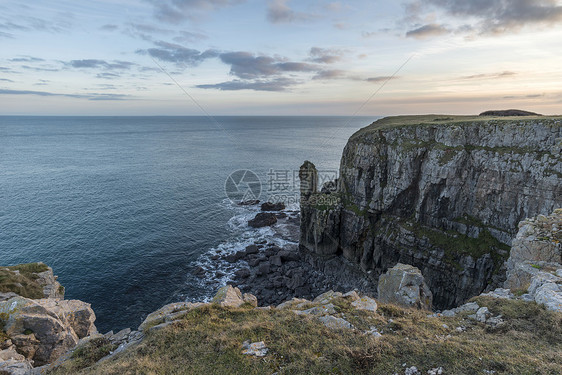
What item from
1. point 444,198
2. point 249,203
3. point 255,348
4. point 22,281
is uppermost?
point 444,198

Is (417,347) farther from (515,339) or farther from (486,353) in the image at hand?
→ (515,339)

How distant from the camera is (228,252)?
58.8 metres

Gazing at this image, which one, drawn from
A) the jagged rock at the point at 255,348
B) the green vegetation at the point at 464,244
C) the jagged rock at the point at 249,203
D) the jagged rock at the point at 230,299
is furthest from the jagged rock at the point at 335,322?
the jagged rock at the point at 249,203

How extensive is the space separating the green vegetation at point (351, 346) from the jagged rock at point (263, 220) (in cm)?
5380

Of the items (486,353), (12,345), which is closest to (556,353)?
(486,353)

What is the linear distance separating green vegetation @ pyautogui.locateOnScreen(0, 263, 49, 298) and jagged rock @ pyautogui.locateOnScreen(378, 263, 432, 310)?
3036cm

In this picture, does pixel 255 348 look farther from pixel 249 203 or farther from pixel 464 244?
pixel 249 203

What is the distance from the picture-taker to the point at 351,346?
1332cm

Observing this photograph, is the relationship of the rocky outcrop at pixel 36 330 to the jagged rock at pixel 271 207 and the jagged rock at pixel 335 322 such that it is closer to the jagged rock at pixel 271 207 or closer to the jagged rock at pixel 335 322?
the jagged rock at pixel 335 322

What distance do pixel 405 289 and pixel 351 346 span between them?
1184 centimetres

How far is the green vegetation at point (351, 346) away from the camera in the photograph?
38.9ft

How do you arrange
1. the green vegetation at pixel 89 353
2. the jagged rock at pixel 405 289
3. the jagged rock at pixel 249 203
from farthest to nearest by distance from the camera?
the jagged rock at pixel 249 203 → the jagged rock at pixel 405 289 → the green vegetation at pixel 89 353

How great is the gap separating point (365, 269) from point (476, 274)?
16.3 meters

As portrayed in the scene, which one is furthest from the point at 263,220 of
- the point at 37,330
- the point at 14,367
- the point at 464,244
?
the point at 14,367
